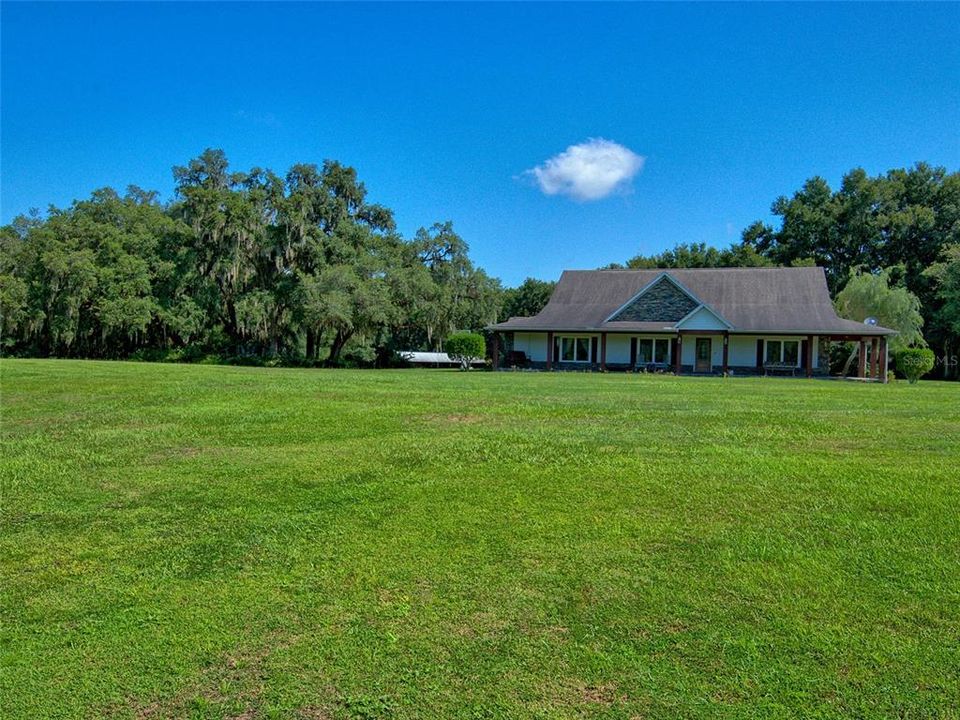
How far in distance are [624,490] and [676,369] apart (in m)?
24.0

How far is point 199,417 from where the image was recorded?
865 centimetres

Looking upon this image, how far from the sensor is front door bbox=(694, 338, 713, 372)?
98.9 ft

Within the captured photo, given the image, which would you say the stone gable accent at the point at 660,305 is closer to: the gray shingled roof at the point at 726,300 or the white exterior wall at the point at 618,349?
the gray shingled roof at the point at 726,300

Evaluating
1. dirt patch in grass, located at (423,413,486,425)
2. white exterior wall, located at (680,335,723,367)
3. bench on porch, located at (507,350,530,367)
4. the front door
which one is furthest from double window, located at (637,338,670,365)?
dirt patch in grass, located at (423,413,486,425)

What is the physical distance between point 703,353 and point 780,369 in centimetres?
327

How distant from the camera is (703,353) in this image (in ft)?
100.0

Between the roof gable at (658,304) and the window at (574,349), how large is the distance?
2000 millimetres

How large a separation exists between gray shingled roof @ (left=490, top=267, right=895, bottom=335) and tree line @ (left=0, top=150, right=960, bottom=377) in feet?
19.1

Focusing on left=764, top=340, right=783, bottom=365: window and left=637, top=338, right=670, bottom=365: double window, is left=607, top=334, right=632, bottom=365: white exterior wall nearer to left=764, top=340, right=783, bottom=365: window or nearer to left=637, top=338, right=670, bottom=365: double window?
left=637, top=338, right=670, bottom=365: double window

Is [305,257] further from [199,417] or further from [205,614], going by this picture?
[205,614]

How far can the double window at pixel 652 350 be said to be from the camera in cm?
3083

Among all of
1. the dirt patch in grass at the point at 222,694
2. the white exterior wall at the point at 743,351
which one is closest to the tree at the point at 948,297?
the white exterior wall at the point at 743,351

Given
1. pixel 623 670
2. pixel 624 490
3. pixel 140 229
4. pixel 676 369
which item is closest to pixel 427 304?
pixel 676 369

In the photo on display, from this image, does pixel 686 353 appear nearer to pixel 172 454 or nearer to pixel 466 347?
pixel 466 347
